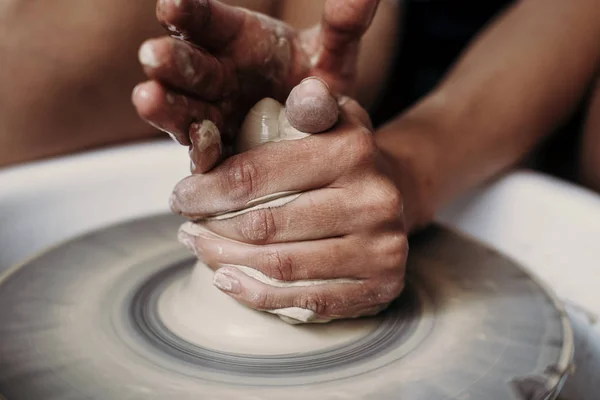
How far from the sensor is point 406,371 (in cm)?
78

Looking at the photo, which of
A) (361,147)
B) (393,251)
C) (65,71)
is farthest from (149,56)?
(65,71)

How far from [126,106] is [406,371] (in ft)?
3.54

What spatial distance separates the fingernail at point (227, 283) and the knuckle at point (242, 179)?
101 mm

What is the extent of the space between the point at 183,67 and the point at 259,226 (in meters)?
0.21

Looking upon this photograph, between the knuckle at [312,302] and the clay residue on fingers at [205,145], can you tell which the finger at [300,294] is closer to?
the knuckle at [312,302]

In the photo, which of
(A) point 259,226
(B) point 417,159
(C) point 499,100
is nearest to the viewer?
(A) point 259,226

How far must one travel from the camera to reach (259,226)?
777 mm

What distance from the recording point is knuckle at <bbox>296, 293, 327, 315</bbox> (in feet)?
2.60

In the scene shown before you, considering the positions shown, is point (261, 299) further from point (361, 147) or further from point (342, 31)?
point (342, 31)

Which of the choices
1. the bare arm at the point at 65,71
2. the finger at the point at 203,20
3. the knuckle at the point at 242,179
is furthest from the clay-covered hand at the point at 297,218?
the bare arm at the point at 65,71

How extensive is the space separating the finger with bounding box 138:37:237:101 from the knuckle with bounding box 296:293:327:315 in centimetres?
27

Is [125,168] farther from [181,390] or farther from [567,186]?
[567,186]

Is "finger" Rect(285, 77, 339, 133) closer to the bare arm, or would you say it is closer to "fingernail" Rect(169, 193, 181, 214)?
"fingernail" Rect(169, 193, 181, 214)

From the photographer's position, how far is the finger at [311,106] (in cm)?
73
